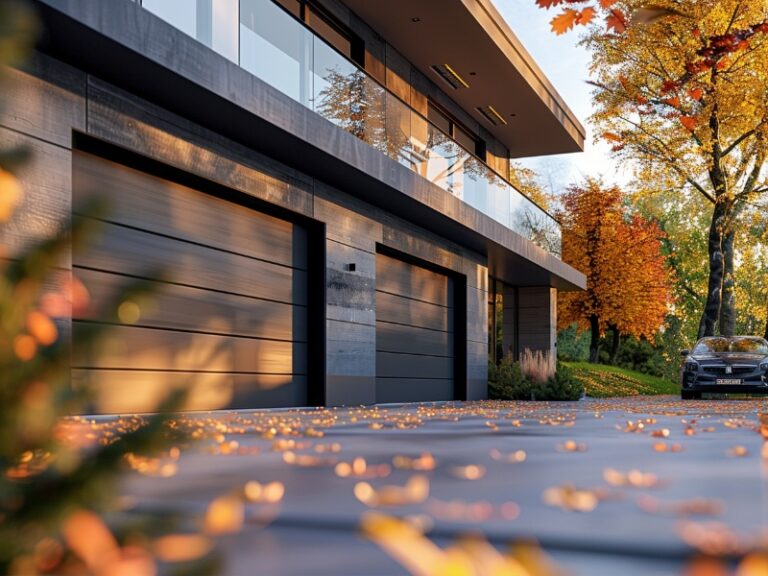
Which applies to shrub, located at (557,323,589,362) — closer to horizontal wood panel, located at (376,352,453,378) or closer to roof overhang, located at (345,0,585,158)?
roof overhang, located at (345,0,585,158)

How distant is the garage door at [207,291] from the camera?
290 inches

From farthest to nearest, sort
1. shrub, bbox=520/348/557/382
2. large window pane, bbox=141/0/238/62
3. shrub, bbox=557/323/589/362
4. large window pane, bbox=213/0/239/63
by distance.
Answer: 1. shrub, bbox=557/323/589/362
2. shrub, bbox=520/348/557/382
3. large window pane, bbox=213/0/239/63
4. large window pane, bbox=141/0/238/62

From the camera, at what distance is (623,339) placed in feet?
114

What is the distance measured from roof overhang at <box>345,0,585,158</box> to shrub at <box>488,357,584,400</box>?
18.6 ft

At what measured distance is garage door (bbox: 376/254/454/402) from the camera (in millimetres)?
12922

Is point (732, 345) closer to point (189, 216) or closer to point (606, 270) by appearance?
point (189, 216)

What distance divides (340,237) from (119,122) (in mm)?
4372

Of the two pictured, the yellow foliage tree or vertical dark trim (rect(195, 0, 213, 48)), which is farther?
the yellow foliage tree

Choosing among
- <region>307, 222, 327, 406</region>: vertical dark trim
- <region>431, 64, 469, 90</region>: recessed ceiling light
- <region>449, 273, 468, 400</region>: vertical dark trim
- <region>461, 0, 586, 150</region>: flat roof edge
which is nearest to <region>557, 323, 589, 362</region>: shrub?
<region>461, 0, 586, 150</region>: flat roof edge

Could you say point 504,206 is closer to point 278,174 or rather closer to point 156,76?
point 278,174

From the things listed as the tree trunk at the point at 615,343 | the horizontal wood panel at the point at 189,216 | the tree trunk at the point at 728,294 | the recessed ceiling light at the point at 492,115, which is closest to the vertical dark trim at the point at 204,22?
the horizontal wood panel at the point at 189,216

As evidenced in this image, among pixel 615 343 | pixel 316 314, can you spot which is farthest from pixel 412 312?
pixel 615 343

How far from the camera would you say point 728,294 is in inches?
904

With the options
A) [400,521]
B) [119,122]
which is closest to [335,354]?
[119,122]
